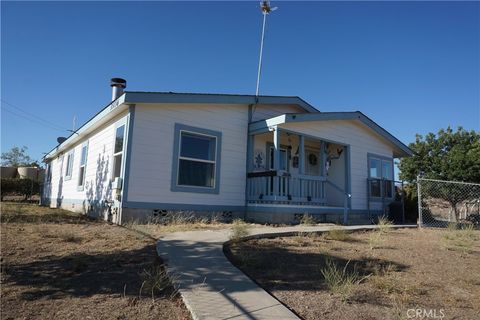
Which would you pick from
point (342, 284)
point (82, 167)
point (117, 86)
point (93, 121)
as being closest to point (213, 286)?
point (342, 284)

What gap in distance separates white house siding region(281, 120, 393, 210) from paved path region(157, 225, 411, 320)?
7.68m

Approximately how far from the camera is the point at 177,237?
6.92m

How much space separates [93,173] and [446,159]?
69.5 feet

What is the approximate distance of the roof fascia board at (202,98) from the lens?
8.95m

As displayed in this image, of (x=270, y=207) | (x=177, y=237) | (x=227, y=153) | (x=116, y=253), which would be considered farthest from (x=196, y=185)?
(x=116, y=253)

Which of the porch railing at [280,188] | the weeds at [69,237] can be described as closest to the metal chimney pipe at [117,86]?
the porch railing at [280,188]

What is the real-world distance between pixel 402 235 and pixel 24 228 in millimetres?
8555

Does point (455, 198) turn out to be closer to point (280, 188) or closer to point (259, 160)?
point (259, 160)

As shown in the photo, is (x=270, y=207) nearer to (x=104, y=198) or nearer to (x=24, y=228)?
(x=104, y=198)

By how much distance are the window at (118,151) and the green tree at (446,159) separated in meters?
14.4

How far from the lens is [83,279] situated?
4.26 meters

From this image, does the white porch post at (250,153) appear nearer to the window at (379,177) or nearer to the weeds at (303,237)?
the weeds at (303,237)

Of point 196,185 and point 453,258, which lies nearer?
point 453,258

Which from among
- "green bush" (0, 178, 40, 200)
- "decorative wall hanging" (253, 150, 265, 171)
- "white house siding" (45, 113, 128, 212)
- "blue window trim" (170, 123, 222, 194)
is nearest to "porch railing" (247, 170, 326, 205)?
"decorative wall hanging" (253, 150, 265, 171)
